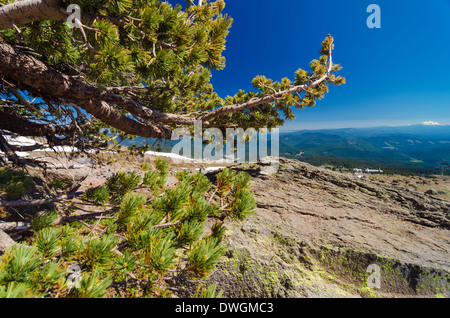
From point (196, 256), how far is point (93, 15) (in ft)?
7.09

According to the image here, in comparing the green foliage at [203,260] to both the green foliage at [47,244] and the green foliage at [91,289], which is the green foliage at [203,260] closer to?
the green foliage at [91,289]

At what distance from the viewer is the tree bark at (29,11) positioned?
126 centimetres

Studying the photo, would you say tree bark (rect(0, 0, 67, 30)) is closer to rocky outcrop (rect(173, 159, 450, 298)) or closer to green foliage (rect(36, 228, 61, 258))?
green foliage (rect(36, 228, 61, 258))

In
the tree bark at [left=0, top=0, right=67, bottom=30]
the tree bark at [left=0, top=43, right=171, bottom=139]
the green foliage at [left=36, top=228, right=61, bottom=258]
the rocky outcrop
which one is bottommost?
the rocky outcrop

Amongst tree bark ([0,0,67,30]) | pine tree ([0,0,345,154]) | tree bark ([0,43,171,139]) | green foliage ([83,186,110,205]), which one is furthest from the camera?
green foliage ([83,186,110,205])

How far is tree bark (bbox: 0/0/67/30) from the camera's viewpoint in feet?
4.13

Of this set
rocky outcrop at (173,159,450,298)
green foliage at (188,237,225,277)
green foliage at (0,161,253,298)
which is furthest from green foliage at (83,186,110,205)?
green foliage at (188,237,225,277)

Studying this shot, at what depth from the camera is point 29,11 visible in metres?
1.29

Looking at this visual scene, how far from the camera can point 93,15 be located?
1.44 metres

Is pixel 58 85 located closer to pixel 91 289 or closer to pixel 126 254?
pixel 126 254

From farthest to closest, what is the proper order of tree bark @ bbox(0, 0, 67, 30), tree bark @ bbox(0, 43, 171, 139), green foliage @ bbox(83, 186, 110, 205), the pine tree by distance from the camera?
green foliage @ bbox(83, 186, 110, 205), tree bark @ bbox(0, 43, 171, 139), the pine tree, tree bark @ bbox(0, 0, 67, 30)

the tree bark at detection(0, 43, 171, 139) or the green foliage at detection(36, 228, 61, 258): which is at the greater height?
the tree bark at detection(0, 43, 171, 139)

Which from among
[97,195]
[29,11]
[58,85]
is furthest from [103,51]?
[97,195]

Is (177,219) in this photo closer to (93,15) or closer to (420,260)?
(93,15)
